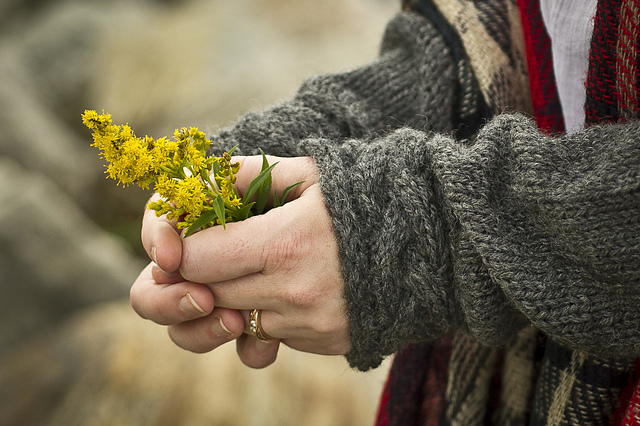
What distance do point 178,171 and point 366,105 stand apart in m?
0.51

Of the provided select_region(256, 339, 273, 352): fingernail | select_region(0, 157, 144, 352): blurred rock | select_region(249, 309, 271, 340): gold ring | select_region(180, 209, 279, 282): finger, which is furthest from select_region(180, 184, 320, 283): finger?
select_region(0, 157, 144, 352): blurred rock

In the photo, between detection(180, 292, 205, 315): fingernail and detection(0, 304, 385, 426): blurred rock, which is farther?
detection(0, 304, 385, 426): blurred rock

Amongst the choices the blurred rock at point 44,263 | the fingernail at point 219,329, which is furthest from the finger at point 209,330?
the blurred rock at point 44,263

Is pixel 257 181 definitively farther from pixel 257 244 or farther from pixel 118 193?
pixel 118 193

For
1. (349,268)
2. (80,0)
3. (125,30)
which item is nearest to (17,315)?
(349,268)

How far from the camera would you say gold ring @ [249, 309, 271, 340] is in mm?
994

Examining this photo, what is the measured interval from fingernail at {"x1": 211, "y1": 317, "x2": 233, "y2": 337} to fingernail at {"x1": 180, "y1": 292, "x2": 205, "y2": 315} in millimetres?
50

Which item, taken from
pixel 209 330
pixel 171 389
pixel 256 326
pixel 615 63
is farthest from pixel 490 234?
pixel 171 389

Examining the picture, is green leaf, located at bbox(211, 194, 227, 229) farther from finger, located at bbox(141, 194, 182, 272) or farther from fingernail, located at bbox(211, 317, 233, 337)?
fingernail, located at bbox(211, 317, 233, 337)

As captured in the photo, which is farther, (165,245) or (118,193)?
(118,193)

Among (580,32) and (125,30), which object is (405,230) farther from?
(125,30)

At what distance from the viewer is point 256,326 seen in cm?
100

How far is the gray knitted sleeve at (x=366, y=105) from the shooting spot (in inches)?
43.8

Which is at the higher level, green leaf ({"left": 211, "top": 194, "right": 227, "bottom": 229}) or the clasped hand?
green leaf ({"left": 211, "top": 194, "right": 227, "bottom": 229})
